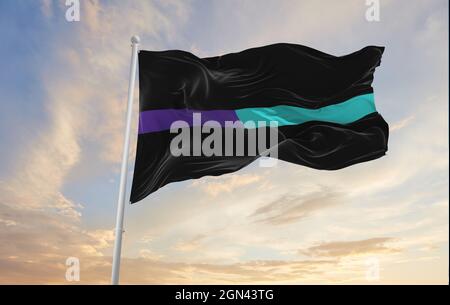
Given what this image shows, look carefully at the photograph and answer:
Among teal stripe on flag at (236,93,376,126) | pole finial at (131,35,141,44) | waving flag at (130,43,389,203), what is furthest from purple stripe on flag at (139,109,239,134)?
pole finial at (131,35,141,44)

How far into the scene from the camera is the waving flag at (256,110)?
31.7 feet

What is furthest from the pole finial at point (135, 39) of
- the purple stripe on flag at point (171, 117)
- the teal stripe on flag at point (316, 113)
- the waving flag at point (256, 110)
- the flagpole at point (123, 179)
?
the teal stripe on flag at point (316, 113)

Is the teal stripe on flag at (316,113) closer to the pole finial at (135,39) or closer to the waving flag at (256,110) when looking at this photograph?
the waving flag at (256,110)

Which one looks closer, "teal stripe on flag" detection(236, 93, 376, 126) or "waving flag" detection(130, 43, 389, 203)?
"waving flag" detection(130, 43, 389, 203)

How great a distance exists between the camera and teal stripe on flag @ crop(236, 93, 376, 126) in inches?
405

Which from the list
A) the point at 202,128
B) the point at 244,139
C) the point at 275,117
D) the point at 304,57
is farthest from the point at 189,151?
the point at 304,57

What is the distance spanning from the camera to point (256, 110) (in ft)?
34.7

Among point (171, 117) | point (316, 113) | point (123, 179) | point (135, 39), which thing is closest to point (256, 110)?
point (316, 113)

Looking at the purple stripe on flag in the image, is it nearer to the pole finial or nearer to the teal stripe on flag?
the teal stripe on flag

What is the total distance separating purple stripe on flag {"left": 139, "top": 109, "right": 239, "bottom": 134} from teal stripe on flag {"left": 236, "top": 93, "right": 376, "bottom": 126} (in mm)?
376

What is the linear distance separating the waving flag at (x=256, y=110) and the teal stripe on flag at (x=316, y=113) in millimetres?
23

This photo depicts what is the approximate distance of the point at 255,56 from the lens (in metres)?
10.7

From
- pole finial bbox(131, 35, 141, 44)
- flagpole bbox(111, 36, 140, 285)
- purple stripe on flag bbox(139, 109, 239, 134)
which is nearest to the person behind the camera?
flagpole bbox(111, 36, 140, 285)
